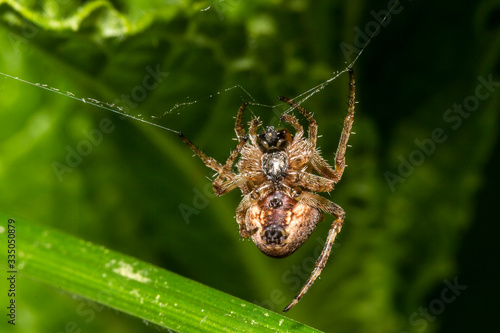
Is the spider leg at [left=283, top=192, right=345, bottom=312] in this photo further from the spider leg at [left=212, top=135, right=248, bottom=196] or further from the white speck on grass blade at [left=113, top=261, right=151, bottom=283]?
the white speck on grass blade at [left=113, top=261, right=151, bottom=283]

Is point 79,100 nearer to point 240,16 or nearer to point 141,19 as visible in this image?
point 141,19

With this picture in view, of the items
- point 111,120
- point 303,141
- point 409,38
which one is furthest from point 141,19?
point 409,38

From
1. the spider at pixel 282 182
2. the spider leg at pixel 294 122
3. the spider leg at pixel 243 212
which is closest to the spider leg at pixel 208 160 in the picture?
the spider at pixel 282 182

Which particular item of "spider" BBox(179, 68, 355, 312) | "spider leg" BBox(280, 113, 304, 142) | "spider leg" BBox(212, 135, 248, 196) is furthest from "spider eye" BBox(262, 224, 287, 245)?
"spider leg" BBox(280, 113, 304, 142)

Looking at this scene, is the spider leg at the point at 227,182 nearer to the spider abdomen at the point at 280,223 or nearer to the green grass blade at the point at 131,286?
the spider abdomen at the point at 280,223

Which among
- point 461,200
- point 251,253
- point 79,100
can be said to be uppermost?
point 79,100

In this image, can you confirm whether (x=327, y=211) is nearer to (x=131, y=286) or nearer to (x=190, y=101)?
(x=190, y=101)

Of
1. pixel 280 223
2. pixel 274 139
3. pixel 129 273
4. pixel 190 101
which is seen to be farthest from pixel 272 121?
pixel 129 273
